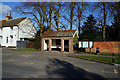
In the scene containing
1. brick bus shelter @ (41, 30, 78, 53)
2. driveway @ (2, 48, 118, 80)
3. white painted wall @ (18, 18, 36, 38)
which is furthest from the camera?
white painted wall @ (18, 18, 36, 38)

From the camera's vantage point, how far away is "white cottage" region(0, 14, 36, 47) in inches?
1314

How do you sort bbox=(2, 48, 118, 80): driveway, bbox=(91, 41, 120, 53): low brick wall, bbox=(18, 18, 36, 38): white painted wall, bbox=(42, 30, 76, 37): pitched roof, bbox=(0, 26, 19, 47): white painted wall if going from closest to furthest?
bbox=(2, 48, 118, 80): driveway < bbox=(91, 41, 120, 53): low brick wall < bbox=(42, 30, 76, 37): pitched roof < bbox=(0, 26, 19, 47): white painted wall < bbox=(18, 18, 36, 38): white painted wall

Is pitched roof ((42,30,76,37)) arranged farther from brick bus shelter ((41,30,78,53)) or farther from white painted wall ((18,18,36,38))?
white painted wall ((18,18,36,38))

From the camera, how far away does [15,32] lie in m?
33.5

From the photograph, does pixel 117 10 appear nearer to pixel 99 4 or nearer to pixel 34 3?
pixel 99 4

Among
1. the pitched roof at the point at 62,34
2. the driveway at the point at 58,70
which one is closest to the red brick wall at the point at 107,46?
the pitched roof at the point at 62,34

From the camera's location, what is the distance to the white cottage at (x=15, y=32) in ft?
109

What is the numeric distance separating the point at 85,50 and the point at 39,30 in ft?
43.9

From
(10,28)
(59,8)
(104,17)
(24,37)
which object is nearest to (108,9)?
(104,17)

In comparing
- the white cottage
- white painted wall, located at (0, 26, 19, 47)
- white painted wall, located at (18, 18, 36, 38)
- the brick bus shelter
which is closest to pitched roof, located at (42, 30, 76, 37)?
the brick bus shelter

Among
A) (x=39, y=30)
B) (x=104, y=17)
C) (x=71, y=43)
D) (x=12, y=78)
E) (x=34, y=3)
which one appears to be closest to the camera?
(x=12, y=78)

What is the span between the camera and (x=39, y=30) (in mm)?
30406

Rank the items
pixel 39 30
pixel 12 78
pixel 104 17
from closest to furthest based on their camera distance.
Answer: pixel 12 78
pixel 104 17
pixel 39 30

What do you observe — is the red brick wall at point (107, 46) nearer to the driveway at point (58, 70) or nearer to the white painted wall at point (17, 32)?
the driveway at point (58, 70)
